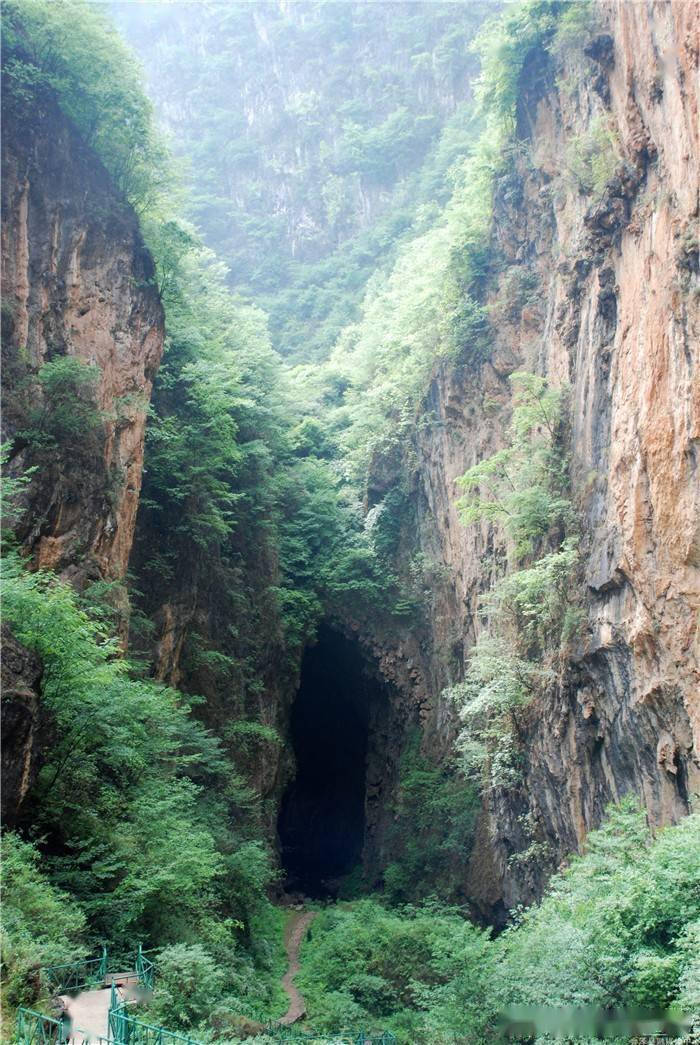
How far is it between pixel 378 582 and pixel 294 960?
1141cm

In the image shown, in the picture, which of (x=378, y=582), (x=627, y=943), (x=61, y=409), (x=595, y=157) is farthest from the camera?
(x=378, y=582)

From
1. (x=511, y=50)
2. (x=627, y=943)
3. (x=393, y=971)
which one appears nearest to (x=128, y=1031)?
(x=627, y=943)

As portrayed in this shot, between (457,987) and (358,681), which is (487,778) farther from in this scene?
(358,681)

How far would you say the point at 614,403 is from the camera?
43.3 feet

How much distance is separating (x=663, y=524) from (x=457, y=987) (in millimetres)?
6678

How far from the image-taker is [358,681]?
2814 centimetres

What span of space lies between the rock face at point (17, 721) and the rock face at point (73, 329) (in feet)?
13.1

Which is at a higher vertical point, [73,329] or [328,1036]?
[73,329]

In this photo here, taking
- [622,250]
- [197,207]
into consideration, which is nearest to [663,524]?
[622,250]

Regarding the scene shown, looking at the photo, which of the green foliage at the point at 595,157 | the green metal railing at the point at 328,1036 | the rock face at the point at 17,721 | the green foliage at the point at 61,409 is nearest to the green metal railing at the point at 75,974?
the rock face at the point at 17,721

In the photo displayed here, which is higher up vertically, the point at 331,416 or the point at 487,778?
the point at 331,416

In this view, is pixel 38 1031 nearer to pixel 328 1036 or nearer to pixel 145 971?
pixel 145 971

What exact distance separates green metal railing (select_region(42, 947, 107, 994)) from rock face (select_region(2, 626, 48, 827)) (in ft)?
5.90

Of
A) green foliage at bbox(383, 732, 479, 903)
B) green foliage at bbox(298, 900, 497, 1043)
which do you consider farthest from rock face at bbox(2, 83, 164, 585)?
green foliage at bbox(383, 732, 479, 903)
